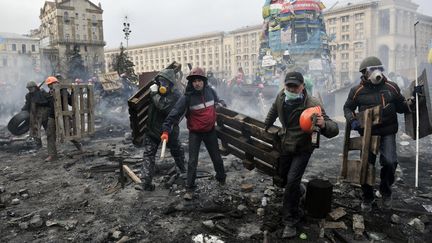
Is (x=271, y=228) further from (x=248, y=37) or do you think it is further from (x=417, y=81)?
(x=248, y=37)

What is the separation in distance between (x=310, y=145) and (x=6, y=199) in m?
5.08

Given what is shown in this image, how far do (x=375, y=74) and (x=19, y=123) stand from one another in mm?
9136

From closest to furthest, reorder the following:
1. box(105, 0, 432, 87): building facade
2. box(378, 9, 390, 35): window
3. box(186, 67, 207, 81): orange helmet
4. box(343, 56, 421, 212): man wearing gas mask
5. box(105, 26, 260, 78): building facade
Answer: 1. box(343, 56, 421, 212): man wearing gas mask
2. box(186, 67, 207, 81): orange helmet
3. box(105, 0, 432, 87): building facade
4. box(378, 9, 390, 35): window
5. box(105, 26, 260, 78): building facade

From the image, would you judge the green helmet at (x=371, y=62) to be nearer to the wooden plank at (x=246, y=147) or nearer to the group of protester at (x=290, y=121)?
the group of protester at (x=290, y=121)

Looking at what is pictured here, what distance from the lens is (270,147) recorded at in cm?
493

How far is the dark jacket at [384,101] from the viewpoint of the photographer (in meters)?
4.28

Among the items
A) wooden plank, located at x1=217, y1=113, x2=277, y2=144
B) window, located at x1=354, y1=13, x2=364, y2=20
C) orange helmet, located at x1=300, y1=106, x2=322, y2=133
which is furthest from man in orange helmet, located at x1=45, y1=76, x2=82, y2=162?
window, located at x1=354, y1=13, x2=364, y2=20

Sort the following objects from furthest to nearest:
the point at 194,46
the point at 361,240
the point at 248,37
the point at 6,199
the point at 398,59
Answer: the point at 194,46 → the point at 248,37 → the point at 398,59 → the point at 6,199 → the point at 361,240

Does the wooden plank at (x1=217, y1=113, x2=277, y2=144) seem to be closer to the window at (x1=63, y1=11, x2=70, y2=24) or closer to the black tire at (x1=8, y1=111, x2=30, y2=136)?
the black tire at (x1=8, y1=111, x2=30, y2=136)

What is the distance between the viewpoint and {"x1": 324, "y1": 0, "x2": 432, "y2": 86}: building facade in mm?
69688

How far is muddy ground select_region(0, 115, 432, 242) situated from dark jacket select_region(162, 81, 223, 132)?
1.16 meters

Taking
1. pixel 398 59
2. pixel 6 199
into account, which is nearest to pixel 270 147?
pixel 6 199

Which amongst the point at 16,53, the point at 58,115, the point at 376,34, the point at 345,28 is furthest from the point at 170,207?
the point at 345,28

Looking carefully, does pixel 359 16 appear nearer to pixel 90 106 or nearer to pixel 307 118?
pixel 90 106
